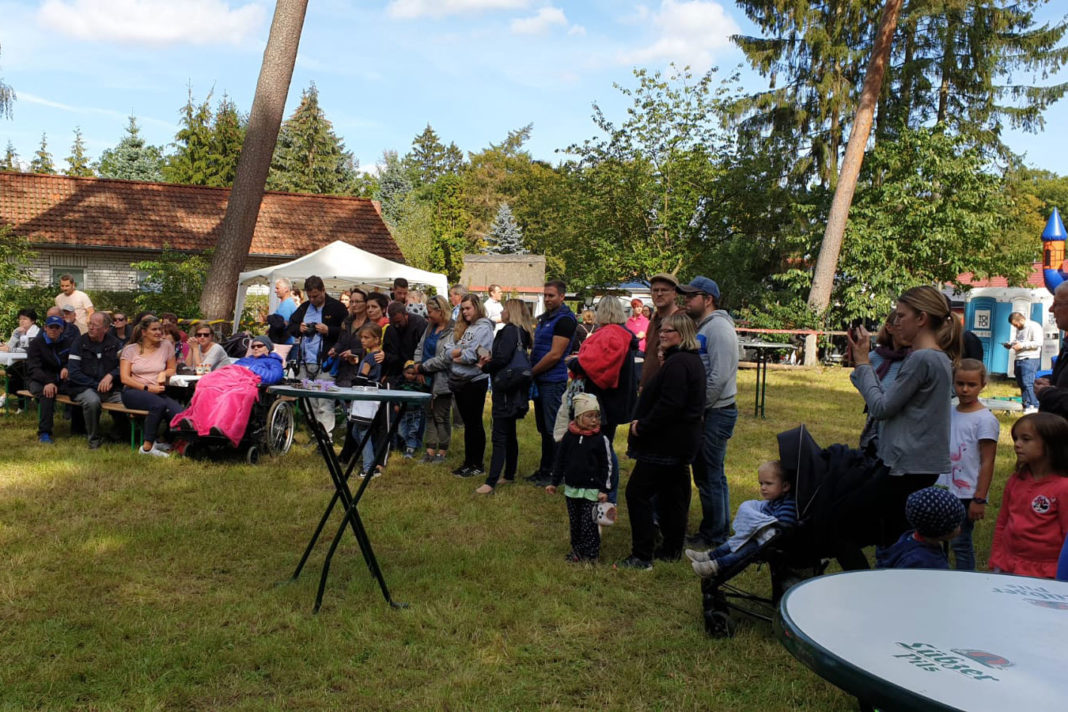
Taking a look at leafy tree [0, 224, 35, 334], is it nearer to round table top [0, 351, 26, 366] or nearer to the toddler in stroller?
round table top [0, 351, 26, 366]

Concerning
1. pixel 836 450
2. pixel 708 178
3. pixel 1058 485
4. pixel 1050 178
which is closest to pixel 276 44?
pixel 836 450

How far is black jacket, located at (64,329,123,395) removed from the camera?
9195mm

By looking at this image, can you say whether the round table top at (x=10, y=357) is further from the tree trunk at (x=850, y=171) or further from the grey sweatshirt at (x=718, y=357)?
the tree trunk at (x=850, y=171)

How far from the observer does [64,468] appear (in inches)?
310

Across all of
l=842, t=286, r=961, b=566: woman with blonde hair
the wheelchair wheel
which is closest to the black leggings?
the wheelchair wheel

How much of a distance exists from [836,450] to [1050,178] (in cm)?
7523

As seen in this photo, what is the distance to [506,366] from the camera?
7512 millimetres

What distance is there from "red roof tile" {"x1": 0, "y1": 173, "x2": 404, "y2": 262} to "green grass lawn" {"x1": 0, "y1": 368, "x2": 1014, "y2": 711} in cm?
2091

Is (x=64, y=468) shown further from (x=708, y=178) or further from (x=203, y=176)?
(x=203, y=176)

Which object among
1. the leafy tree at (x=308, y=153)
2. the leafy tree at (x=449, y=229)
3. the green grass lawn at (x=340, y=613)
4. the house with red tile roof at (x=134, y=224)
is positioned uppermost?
the leafy tree at (x=308, y=153)

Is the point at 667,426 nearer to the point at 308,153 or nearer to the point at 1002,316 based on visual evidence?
the point at 1002,316

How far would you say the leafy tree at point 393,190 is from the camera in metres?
64.6

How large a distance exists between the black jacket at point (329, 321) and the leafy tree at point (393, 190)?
172ft

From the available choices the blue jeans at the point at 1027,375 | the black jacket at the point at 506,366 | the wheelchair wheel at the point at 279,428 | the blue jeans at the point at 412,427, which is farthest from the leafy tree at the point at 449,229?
the black jacket at the point at 506,366
